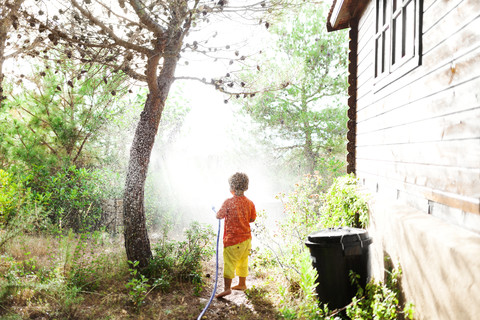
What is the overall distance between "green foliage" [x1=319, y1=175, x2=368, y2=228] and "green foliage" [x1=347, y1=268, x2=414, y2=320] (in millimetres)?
1159

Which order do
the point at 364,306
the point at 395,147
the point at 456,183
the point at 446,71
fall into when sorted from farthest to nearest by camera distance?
1. the point at 395,147
2. the point at 364,306
3. the point at 446,71
4. the point at 456,183

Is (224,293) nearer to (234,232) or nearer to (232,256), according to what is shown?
(232,256)

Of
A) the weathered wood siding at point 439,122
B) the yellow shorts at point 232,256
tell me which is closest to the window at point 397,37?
the weathered wood siding at point 439,122

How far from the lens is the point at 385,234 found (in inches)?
141

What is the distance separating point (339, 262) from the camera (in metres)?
3.56

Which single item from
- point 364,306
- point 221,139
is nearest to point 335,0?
point 364,306

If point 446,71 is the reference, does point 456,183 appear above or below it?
below

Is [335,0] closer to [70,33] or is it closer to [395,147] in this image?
[395,147]

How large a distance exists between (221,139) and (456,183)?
647 inches

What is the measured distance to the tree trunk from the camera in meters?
5.45

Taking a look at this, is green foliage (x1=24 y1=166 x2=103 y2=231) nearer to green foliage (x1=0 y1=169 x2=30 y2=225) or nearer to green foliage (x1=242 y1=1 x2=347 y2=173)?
green foliage (x1=0 y1=169 x2=30 y2=225)

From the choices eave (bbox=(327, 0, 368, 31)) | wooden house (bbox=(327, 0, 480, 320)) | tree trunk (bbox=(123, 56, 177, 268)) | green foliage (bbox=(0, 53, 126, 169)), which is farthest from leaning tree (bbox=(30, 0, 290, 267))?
green foliage (bbox=(0, 53, 126, 169))

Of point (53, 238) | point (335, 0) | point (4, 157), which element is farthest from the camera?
point (4, 157)

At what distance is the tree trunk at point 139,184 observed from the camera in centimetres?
545
